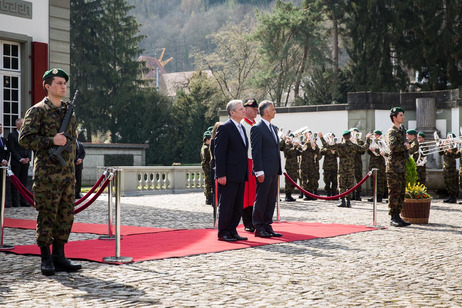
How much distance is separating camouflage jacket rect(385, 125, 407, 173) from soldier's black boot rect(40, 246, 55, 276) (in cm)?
662

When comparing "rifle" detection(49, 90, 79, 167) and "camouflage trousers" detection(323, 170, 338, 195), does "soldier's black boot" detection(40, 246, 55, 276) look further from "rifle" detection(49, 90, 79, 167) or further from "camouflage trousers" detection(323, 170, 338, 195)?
"camouflage trousers" detection(323, 170, 338, 195)

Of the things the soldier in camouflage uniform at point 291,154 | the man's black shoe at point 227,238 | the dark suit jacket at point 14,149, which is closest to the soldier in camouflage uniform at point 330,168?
the soldier in camouflage uniform at point 291,154

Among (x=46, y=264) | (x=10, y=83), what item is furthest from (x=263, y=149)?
(x=10, y=83)

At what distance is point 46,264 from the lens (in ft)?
21.2

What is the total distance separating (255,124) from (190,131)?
32325mm

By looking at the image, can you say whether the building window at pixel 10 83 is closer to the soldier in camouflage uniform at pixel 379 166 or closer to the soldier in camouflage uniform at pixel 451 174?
the soldier in camouflage uniform at pixel 379 166

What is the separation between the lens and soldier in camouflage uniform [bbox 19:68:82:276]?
6492 millimetres

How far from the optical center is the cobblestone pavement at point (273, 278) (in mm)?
5301

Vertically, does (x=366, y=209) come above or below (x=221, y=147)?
below

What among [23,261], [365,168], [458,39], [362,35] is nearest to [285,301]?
[23,261]

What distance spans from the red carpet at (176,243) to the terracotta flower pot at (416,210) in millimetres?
1270

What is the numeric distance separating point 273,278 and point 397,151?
5643 mm

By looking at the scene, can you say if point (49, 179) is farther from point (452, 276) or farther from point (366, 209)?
point (366, 209)

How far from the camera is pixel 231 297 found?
213 inches
